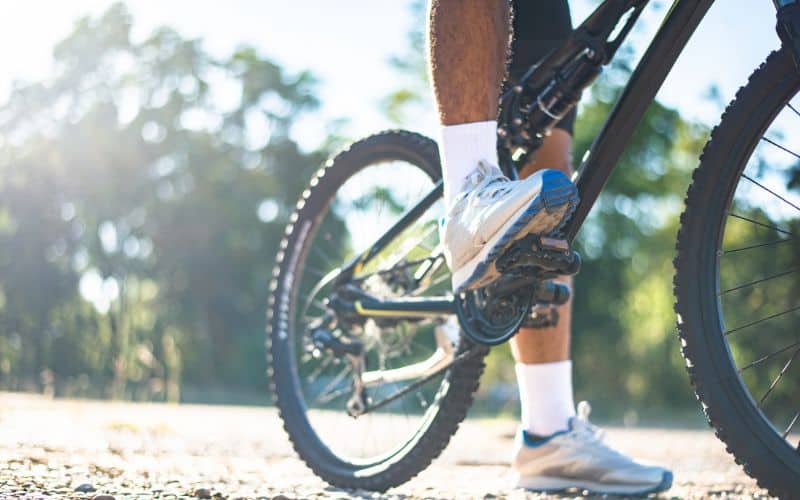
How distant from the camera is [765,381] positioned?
10.6 metres

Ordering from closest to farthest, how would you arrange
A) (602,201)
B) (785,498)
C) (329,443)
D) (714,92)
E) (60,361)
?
(785,498), (329,443), (714,92), (60,361), (602,201)

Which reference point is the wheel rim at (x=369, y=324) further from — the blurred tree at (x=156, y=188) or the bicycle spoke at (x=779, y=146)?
the blurred tree at (x=156, y=188)

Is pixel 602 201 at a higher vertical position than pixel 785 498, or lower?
higher

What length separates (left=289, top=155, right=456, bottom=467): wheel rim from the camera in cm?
282

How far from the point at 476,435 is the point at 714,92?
5.38 m

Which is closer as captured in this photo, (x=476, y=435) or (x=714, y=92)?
(x=476, y=435)

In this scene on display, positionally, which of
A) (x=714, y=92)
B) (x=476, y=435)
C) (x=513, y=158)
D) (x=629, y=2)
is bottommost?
(x=476, y=435)

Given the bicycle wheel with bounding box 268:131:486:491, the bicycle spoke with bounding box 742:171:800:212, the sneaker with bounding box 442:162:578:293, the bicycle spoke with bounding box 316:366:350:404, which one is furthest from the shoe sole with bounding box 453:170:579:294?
the bicycle spoke with bounding box 316:366:350:404

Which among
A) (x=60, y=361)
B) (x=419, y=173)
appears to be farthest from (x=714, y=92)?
(x=60, y=361)

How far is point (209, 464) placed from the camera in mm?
3566

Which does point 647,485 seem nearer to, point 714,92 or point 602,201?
point 714,92

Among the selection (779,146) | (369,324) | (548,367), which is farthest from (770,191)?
(369,324)

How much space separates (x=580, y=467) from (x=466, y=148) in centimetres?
106

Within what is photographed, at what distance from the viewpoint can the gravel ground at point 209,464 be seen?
2.51m
